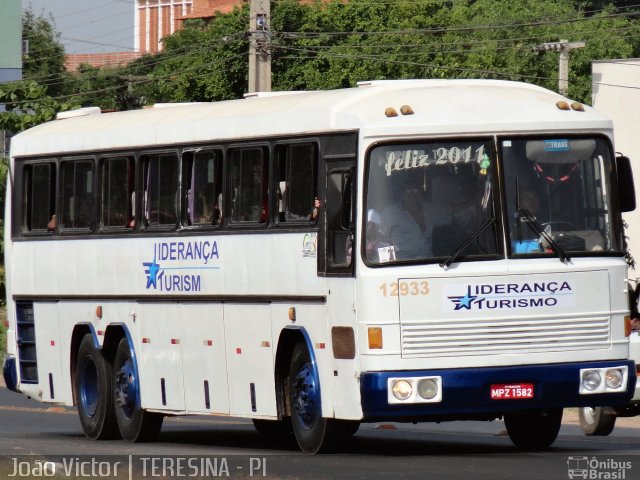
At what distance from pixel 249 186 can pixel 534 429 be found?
3.42m

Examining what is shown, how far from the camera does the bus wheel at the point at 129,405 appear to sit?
61.7 ft

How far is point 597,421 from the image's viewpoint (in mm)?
19406

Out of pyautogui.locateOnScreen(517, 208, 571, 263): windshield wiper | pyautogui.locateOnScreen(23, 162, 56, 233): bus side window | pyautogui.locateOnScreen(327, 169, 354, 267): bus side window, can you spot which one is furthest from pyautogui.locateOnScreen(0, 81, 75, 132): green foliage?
pyautogui.locateOnScreen(517, 208, 571, 263): windshield wiper

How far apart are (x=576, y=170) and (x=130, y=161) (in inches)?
215

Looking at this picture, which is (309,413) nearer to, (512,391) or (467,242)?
(512,391)

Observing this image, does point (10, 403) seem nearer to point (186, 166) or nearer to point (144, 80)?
point (186, 166)

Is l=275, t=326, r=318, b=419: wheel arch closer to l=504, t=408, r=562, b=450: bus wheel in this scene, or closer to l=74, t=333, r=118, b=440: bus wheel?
l=504, t=408, r=562, b=450: bus wheel

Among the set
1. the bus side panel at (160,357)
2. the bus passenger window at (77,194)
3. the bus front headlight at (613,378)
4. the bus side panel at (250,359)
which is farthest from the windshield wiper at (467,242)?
the bus passenger window at (77,194)

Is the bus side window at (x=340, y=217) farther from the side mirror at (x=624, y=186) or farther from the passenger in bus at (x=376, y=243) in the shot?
the side mirror at (x=624, y=186)

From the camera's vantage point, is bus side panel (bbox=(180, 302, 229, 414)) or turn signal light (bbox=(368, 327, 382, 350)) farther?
bus side panel (bbox=(180, 302, 229, 414))

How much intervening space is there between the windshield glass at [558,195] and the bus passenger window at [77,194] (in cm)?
604

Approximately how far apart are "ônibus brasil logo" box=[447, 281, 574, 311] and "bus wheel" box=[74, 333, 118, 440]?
19.3 ft

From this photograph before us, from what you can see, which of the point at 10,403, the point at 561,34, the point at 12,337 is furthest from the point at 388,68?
the point at 12,337

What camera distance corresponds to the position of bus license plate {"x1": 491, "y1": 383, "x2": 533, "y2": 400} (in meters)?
14.6
